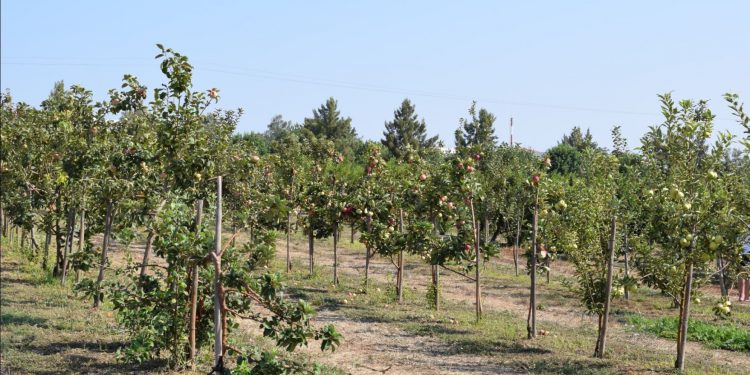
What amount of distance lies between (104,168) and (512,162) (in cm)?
1935

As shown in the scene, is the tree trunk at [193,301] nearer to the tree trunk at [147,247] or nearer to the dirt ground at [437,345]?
the tree trunk at [147,247]

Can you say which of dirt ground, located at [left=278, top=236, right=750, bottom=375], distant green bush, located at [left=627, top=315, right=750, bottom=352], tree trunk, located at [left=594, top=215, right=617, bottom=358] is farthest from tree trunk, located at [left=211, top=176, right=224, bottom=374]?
distant green bush, located at [left=627, top=315, right=750, bottom=352]

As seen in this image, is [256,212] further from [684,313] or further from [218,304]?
[218,304]

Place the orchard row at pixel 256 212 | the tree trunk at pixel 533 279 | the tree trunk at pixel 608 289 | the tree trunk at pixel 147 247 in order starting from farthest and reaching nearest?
1. the tree trunk at pixel 533 279
2. the tree trunk at pixel 608 289
3. the tree trunk at pixel 147 247
4. the orchard row at pixel 256 212

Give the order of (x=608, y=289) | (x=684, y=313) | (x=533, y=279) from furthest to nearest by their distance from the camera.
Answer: (x=533, y=279) → (x=608, y=289) → (x=684, y=313)

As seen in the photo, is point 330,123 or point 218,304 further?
point 330,123

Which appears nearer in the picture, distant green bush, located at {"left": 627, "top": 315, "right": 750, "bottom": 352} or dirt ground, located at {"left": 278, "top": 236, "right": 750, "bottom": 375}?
dirt ground, located at {"left": 278, "top": 236, "right": 750, "bottom": 375}

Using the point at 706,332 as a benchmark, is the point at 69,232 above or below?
above

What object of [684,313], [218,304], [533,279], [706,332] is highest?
[218,304]

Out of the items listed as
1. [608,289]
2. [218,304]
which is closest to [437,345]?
[608,289]

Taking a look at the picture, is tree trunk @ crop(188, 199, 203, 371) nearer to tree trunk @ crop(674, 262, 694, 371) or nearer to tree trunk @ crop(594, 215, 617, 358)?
tree trunk @ crop(594, 215, 617, 358)

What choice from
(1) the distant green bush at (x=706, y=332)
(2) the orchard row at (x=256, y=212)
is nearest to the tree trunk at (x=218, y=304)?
(2) the orchard row at (x=256, y=212)

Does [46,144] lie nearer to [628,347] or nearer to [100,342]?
[100,342]

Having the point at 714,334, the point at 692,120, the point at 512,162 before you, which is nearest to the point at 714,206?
the point at 692,120
